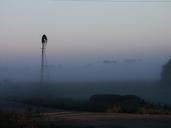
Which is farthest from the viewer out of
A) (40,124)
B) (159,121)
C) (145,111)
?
(145,111)

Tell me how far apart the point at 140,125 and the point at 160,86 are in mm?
105393

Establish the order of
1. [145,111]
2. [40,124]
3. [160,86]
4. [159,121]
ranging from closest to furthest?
[40,124], [159,121], [145,111], [160,86]

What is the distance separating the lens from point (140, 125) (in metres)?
31.9

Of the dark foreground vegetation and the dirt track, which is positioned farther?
the dark foreground vegetation

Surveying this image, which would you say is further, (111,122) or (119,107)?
(119,107)

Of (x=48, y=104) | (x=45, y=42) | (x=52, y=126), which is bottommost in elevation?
(x=52, y=126)

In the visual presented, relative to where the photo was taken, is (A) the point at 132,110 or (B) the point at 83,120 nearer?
(B) the point at 83,120

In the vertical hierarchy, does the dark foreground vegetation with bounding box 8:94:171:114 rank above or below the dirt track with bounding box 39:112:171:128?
above

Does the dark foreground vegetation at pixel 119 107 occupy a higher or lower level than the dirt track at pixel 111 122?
higher

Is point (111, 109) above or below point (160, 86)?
below

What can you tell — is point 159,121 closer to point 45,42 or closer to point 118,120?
point 118,120

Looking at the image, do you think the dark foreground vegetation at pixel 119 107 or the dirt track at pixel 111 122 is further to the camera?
the dark foreground vegetation at pixel 119 107

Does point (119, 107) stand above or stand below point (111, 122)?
above

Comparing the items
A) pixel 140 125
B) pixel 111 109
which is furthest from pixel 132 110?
pixel 140 125
